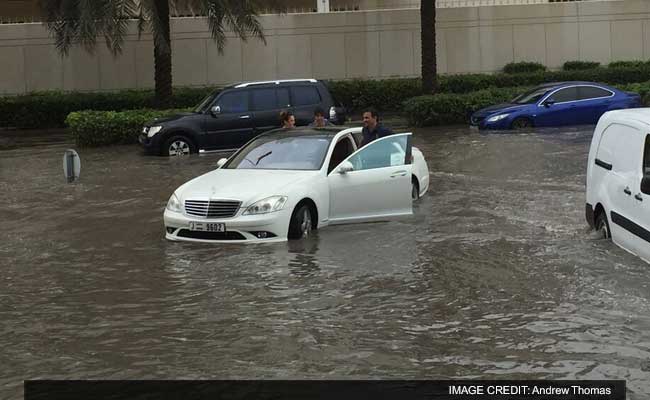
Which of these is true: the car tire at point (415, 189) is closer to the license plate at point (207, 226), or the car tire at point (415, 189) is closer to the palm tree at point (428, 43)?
the license plate at point (207, 226)

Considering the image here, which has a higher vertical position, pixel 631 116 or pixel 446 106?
pixel 446 106

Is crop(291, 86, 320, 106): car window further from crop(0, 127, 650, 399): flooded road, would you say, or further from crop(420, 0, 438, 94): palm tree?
crop(0, 127, 650, 399): flooded road

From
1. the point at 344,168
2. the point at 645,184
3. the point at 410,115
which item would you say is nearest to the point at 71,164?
the point at 344,168

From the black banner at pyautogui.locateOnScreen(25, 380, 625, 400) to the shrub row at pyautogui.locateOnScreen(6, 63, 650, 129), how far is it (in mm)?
21924

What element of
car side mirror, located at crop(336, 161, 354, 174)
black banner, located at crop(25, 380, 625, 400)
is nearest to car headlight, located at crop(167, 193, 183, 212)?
car side mirror, located at crop(336, 161, 354, 174)

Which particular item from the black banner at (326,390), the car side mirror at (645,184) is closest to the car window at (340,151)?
the car side mirror at (645,184)

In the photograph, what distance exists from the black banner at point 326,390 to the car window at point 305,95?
16.1 metres

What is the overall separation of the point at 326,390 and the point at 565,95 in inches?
771

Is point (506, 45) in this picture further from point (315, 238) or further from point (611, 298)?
point (611, 298)

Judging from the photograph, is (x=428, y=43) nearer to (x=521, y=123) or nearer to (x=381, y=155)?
(x=521, y=123)

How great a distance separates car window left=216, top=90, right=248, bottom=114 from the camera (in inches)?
851

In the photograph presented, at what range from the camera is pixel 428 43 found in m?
27.7

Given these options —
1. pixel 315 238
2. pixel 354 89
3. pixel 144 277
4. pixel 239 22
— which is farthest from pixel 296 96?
pixel 144 277

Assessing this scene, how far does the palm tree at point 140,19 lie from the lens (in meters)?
22.7
